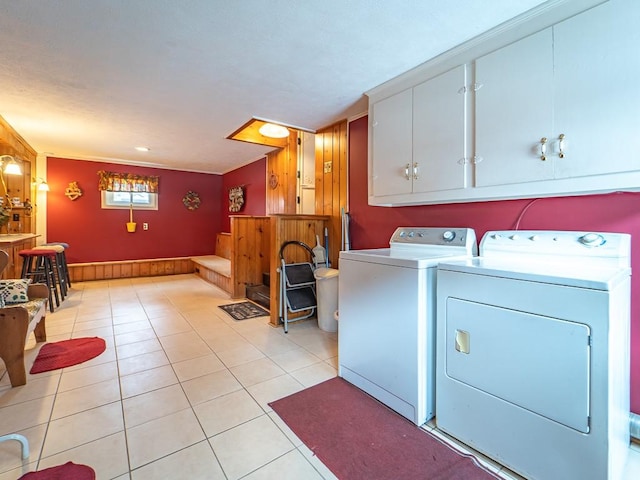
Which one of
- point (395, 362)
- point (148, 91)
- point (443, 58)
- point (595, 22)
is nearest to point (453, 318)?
point (395, 362)

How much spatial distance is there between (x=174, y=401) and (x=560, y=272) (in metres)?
2.24

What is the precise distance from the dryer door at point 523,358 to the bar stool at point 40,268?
14.5 ft

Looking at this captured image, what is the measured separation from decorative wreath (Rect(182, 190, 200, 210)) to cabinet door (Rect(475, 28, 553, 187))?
20.6ft

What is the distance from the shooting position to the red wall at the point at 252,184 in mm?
5551

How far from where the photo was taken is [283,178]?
4680 millimetres

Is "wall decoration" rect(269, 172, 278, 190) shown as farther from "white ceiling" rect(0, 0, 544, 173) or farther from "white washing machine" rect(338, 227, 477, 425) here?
"white washing machine" rect(338, 227, 477, 425)

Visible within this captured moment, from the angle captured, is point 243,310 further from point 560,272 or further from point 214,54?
point 560,272

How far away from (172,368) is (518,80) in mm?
3011

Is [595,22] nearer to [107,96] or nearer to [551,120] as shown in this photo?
[551,120]

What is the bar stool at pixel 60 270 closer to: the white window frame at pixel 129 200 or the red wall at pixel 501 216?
the white window frame at pixel 129 200

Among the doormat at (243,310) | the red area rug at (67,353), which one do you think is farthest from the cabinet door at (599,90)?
the red area rug at (67,353)

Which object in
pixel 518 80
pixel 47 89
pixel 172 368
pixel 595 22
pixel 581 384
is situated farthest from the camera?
pixel 47 89

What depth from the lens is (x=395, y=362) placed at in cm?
179

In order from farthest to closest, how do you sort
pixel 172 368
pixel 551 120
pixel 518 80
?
pixel 172 368, pixel 518 80, pixel 551 120
